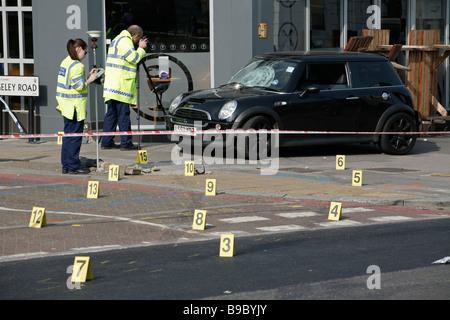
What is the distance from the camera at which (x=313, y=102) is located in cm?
1470

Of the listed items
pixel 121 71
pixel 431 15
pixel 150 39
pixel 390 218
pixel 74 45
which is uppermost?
pixel 431 15

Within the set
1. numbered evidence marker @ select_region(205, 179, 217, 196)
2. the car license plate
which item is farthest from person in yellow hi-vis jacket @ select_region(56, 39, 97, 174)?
numbered evidence marker @ select_region(205, 179, 217, 196)

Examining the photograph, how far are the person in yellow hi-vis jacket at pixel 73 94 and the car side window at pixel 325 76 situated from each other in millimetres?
3990

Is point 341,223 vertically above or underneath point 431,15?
underneath

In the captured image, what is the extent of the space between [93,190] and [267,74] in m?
5.13

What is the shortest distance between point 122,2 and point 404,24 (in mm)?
7476

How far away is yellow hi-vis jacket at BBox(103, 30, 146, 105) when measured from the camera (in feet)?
48.5

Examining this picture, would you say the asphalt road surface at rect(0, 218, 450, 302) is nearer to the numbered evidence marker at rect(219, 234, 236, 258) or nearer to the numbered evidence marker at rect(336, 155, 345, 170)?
the numbered evidence marker at rect(219, 234, 236, 258)

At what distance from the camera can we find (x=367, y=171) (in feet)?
44.2

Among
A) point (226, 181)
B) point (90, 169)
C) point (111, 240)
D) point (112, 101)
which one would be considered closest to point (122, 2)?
point (112, 101)

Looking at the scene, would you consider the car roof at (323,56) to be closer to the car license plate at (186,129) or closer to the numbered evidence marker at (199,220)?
the car license plate at (186,129)

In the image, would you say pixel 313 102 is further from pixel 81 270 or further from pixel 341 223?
pixel 81 270

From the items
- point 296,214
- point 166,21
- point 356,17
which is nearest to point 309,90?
point 166,21
